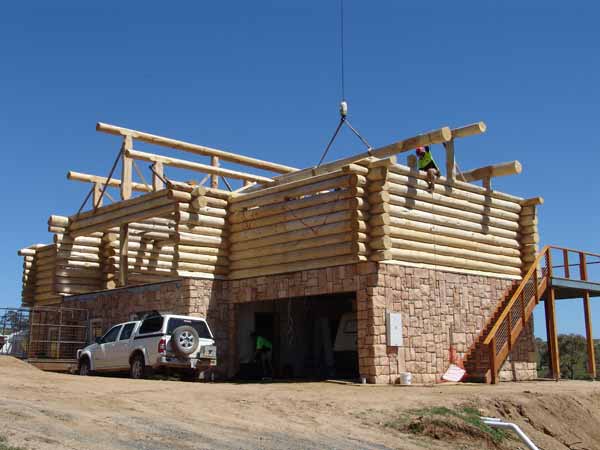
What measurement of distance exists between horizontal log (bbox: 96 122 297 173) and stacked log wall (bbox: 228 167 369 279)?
434 centimetres

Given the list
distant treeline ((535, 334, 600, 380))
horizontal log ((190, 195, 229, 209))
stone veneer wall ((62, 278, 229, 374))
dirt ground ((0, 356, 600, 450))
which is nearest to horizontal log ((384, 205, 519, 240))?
dirt ground ((0, 356, 600, 450))

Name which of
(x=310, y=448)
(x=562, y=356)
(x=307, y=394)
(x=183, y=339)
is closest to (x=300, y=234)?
(x=183, y=339)

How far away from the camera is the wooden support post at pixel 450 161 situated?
22.1 metres

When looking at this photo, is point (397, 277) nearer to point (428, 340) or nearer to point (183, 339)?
point (428, 340)

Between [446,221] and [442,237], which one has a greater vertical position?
[446,221]

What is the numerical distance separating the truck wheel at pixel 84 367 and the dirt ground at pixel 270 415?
3.02 meters

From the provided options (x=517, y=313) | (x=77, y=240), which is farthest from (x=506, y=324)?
(x=77, y=240)

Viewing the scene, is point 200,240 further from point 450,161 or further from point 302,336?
point 450,161

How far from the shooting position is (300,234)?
2109 cm

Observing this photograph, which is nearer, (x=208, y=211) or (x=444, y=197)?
(x=444, y=197)

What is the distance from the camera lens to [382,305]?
19.1 metres

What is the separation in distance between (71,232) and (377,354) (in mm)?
14047

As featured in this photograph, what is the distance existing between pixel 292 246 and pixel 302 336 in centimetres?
464

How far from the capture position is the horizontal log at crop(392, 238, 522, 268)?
20125mm
